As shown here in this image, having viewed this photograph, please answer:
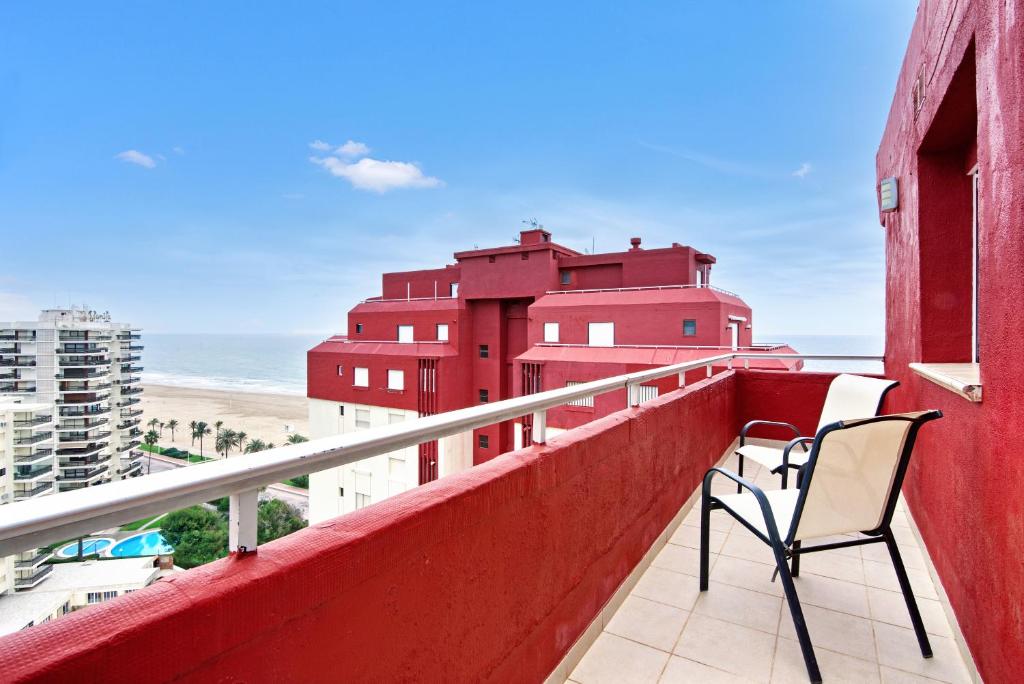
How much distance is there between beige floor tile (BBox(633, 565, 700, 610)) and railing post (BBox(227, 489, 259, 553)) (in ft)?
6.76

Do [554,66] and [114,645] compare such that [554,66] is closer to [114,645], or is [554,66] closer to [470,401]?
[470,401]

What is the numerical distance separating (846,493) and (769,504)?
279mm

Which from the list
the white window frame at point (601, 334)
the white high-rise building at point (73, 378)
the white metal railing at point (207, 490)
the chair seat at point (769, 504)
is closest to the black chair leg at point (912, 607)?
the chair seat at point (769, 504)

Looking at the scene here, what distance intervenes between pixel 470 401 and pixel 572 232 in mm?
58230

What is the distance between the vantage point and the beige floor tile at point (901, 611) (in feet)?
6.77

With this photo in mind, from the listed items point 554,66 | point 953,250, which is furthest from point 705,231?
point 953,250

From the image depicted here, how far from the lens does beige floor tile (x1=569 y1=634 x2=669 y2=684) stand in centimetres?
179

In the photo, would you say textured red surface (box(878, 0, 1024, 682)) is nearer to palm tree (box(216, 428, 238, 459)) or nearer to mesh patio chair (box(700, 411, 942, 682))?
mesh patio chair (box(700, 411, 942, 682))

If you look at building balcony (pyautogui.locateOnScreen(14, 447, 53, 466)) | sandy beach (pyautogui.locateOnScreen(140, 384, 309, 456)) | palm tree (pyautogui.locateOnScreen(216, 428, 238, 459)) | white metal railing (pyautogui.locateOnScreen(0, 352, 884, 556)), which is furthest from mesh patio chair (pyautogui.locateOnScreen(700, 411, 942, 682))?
sandy beach (pyautogui.locateOnScreen(140, 384, 309, 456))

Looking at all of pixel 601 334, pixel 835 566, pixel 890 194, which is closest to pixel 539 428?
pixel 835 566

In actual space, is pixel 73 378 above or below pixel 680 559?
above

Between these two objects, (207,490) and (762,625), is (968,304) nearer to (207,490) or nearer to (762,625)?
(762,625)

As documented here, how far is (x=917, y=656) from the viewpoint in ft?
6.22

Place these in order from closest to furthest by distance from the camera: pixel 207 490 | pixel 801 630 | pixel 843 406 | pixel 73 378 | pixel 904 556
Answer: pixel 207 490
pixel 801 630
pixel 904 556
pixel 843 406
pixel 73 378
